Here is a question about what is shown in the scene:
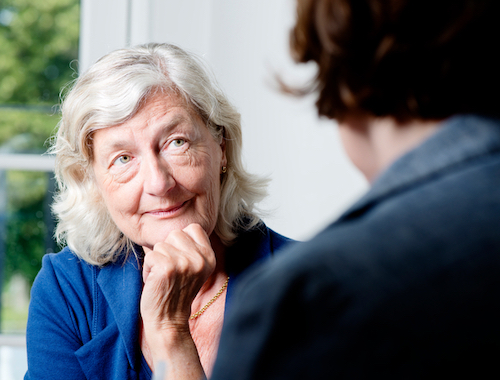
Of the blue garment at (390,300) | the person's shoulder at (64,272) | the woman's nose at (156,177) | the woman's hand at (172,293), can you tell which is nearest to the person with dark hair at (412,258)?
the blue garment at (390,300)

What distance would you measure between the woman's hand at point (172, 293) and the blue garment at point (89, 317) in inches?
8.1

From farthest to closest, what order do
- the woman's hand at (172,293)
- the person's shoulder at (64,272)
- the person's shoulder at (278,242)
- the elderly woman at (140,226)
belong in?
1. the person's shoulder at (278,242)
2. the person's shoulder at (64,272)
3. the elderly woman at (140,226)
4. the woman's hand at (172,293)

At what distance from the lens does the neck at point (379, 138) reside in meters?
0.52

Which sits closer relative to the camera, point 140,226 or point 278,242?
point 140,226

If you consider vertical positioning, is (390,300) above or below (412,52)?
below

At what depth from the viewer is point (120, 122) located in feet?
4.20

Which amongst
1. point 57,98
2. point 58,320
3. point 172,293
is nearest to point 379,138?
point 172,293

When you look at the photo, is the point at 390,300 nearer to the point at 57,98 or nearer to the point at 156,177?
the point at 156,177

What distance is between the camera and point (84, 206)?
5.08ft

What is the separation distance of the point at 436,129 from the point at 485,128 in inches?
2.1

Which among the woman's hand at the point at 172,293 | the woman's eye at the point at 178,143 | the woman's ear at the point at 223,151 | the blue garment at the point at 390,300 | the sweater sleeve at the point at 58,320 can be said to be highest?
the blue garment at the point at 390,300

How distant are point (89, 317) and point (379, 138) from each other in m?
1.09

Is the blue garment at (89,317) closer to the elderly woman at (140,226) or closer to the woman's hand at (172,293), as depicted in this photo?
the elderly woman at (140,226)

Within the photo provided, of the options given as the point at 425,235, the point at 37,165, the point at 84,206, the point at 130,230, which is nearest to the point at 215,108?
the point at 130,230
